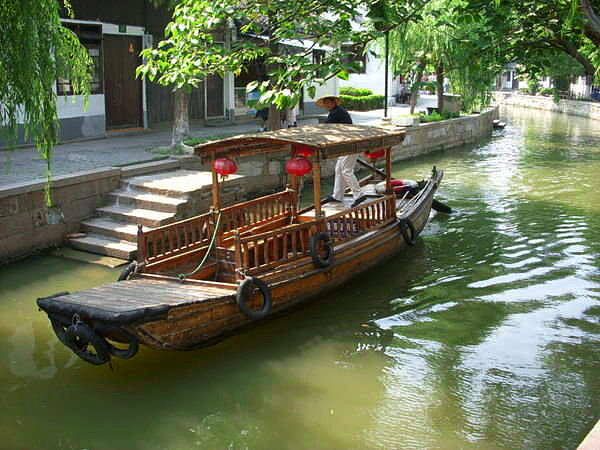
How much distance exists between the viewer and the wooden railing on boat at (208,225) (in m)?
7.91

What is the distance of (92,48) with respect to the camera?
15531 millimetres

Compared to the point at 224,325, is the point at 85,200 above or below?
above

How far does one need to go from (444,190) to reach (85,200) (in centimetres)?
822

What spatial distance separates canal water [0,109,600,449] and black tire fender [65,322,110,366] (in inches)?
14.7

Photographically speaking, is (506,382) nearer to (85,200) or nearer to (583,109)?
(85,200)

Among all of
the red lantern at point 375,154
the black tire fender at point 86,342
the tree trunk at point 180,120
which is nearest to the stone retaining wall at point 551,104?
the tree trunk at point 180,120

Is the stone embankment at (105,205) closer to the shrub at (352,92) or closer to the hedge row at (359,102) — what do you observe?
the hedge row at (359,102)

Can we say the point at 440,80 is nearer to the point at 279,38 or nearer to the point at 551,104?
the point at 279,38

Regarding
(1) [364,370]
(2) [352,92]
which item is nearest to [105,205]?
(1) [364,370]

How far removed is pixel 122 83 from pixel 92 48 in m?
1.38

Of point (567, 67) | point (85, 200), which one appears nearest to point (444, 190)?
point (85, 200)

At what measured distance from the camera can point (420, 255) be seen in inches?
423

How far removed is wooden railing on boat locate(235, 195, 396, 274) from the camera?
24.9ft

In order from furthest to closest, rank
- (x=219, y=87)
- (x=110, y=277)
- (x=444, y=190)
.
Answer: (x=219, y=87), (x=444, y=190), (x=110, y=277)
